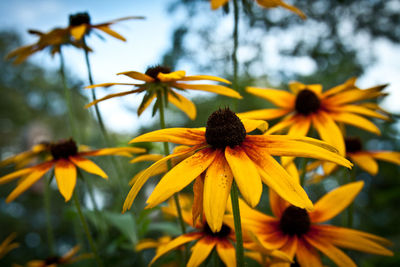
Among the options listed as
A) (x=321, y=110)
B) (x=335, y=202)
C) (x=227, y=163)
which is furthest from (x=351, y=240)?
(x=321, y=110)

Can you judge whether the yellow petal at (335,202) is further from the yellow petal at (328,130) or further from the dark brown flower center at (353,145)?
the dark brown flower center at (353,145)

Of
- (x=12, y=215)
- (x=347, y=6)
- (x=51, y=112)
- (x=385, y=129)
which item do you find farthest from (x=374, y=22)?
(x=51, y=112)

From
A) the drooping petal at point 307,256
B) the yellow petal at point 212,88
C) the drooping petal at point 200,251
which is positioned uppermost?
the yellow petal at point 212,88

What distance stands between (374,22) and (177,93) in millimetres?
5298

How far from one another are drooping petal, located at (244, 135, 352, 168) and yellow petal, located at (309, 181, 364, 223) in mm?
360

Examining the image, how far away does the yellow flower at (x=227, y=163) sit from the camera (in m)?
0.52

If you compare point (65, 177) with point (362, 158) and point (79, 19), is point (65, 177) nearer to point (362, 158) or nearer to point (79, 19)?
point (79, 19)

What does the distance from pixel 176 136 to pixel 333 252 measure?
49cm

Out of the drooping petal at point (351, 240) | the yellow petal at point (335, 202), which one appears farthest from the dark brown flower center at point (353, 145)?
the drooping petal at point (351, 240)

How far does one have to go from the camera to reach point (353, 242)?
0.77 m

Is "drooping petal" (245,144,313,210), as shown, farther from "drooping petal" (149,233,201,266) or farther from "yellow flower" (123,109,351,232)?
"drooping petal" (149,233,201,266)

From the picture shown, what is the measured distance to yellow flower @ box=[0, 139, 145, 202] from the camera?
911 millimetres

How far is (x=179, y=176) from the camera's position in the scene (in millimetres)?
568

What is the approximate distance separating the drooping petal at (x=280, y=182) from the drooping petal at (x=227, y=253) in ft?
0.99
